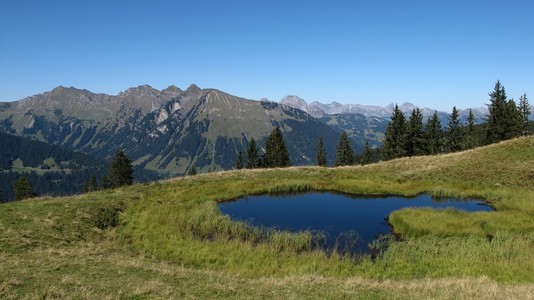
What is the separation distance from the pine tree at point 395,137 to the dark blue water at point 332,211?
6514 cm

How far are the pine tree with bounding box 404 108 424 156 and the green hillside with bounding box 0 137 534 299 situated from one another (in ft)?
196

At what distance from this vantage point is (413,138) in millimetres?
104500

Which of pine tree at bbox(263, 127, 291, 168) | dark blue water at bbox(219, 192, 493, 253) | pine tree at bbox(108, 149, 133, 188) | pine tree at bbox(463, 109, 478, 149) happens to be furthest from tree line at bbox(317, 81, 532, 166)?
pine tree at bbox(108, 149, 133, 188)

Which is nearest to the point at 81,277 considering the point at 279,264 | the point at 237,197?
the point at 279,264

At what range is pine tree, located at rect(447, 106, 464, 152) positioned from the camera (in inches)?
4872

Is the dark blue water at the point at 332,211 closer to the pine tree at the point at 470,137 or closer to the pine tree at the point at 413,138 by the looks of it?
the pine tree at the point at 413,138

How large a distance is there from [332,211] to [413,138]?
7713cm

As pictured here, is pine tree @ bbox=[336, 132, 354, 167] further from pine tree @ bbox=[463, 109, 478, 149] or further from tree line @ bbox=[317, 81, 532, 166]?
pine tree @ bbox=[463, 109, 478, 149]

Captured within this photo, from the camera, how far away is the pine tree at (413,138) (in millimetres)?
103875

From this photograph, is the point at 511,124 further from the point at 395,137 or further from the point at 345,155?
the point at 345,155

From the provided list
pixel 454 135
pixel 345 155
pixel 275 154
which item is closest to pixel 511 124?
pixel 454 135

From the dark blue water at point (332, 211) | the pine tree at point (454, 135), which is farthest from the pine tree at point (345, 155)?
the dark blue water at point (332, 211)

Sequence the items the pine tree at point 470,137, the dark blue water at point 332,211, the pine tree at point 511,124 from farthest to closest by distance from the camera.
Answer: the pine tree at point 470,137 < the pine tree at point 511,124 < the dark blue water at point 332,211

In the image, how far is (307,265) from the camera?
22.0m
